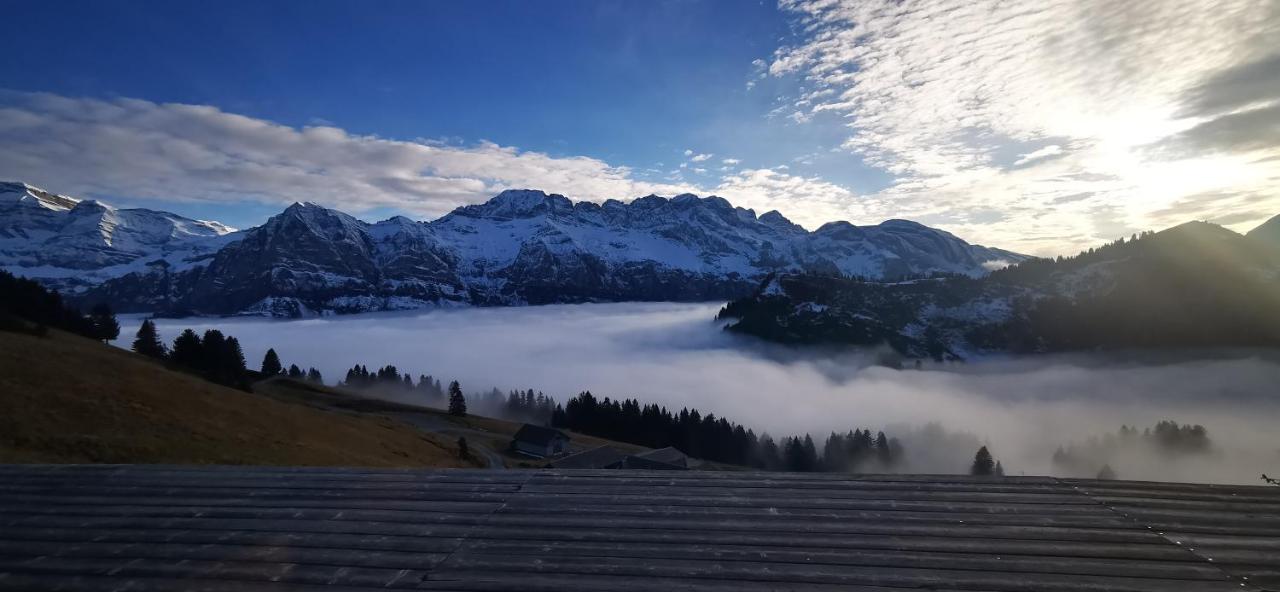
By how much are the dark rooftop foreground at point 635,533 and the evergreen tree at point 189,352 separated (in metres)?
81.6

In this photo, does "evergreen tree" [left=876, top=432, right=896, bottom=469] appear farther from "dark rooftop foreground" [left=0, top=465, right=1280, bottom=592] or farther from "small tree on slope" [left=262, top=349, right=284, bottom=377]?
"small tree on slope" [left=262, top=349, right=284, bottom=377]

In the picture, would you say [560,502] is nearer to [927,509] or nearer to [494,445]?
[927,509]

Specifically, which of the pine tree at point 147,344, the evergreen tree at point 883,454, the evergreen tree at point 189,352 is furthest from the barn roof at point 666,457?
the pine tree at point 147,344

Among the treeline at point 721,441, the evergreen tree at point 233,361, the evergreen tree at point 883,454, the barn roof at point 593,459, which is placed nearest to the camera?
the barn roof at point 593,459

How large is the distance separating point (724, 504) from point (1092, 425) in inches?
9059

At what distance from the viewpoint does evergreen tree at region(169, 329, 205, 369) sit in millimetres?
81562

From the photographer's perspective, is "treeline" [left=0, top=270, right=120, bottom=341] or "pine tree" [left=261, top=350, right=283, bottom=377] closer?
"treeline" [left=0, top=270, right=120, bottom=341]

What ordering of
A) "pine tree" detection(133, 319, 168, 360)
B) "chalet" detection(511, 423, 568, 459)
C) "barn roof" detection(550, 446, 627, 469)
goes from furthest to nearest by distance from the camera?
"chalet" detection(511, 423, 568, 459)
"pine tree" detection(133, 319, 168, 360)
"barn roof" detection(550, 446, 627, 469)

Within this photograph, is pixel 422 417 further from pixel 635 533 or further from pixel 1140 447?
pixel 1140 447

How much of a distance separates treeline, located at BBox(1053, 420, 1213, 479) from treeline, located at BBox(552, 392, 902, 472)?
125ft

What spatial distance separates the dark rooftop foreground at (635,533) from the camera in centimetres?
872

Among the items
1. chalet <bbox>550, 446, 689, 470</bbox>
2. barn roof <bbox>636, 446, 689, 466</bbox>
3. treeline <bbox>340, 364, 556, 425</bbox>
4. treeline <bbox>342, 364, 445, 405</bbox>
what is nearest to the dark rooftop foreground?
chalet <bbox>550, 446, 689, 470</bbox>

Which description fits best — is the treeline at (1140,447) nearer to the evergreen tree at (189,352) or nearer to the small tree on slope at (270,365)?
the evergreen tree at (189,352)

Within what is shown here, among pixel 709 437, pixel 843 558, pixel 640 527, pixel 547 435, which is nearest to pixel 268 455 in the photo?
pixel 640 527
